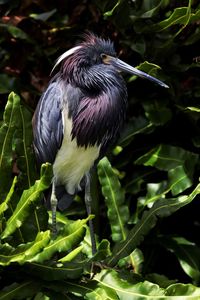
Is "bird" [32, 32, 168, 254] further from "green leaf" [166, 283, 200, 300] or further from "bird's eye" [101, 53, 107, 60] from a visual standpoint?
"green leaf" [166, 283, 200, 300]

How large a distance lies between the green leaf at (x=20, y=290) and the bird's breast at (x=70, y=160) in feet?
1.19

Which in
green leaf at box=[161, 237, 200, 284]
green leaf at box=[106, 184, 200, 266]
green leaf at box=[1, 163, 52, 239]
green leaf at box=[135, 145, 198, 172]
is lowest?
green leaf at box=[161, 237, 200, 284]

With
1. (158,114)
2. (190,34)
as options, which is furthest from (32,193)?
(190,34)

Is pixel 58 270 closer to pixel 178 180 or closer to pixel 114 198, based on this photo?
pixel 114 198

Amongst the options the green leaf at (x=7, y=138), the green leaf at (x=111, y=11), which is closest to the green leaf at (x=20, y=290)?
the green leaf at (x=7, y=138)

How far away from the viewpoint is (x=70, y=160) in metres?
1.87

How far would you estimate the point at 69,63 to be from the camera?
1.80 meters

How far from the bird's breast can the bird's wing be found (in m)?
0.02

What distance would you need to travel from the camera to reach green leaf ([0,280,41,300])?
1691mm

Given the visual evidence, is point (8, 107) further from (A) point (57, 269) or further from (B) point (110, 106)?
(A) point (57, 269)

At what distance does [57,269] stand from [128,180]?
0.75m

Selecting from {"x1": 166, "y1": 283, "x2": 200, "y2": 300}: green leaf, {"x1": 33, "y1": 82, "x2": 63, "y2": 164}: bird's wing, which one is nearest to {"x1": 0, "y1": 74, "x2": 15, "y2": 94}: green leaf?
{"x1": 33, "y1": 82, "x2": 63, "y2": 164}: bird's wing

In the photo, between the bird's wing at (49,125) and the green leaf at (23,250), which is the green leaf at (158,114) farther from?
the green leaf at (23,250)

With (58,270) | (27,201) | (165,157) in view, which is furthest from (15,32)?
(58,270)
